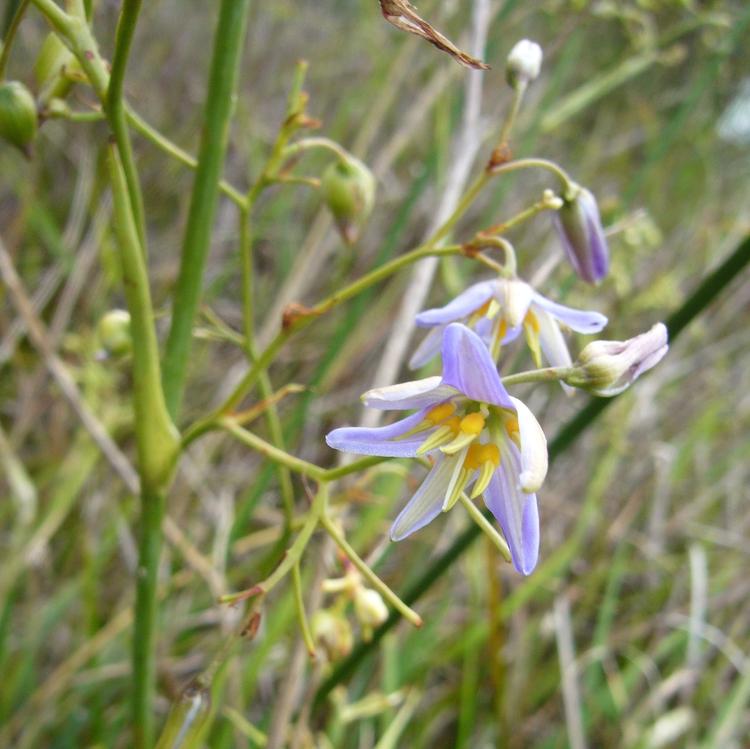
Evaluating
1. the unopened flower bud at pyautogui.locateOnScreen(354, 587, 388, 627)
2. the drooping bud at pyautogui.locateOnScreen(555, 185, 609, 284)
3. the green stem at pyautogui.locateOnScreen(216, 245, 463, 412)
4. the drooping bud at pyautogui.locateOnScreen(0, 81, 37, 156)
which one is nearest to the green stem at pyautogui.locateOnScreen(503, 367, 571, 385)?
the green stem at pyautogui.locateOnScreen(216, 245, 463, 412)

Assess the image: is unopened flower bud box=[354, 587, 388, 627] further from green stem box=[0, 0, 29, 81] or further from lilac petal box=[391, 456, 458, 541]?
green stem box=[0, 0, 29, 81]

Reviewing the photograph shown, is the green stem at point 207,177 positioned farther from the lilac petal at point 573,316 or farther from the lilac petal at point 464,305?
the lilac petal at point 573,316

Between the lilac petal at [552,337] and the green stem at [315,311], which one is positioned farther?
the lilac petal at [552,337]

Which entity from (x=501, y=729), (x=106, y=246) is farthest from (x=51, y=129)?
(x=501, y=729)

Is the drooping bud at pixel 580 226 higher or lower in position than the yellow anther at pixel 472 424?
higher

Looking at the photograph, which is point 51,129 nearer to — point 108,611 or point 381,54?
point 381,54

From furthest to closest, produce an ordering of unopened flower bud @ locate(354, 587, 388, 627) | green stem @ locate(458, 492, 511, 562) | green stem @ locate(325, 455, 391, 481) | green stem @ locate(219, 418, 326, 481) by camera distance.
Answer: unopened flower bud @ locate(354, 587, 388, 627) < green stem @ locate(219, 418, 326, 481) < green stem @ locate(325, 455, 391, 481) < green stem @ locate(458, 492, 511, 562)

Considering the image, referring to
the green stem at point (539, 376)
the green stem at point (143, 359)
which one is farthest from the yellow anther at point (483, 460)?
the green stem at point (143, 359)
